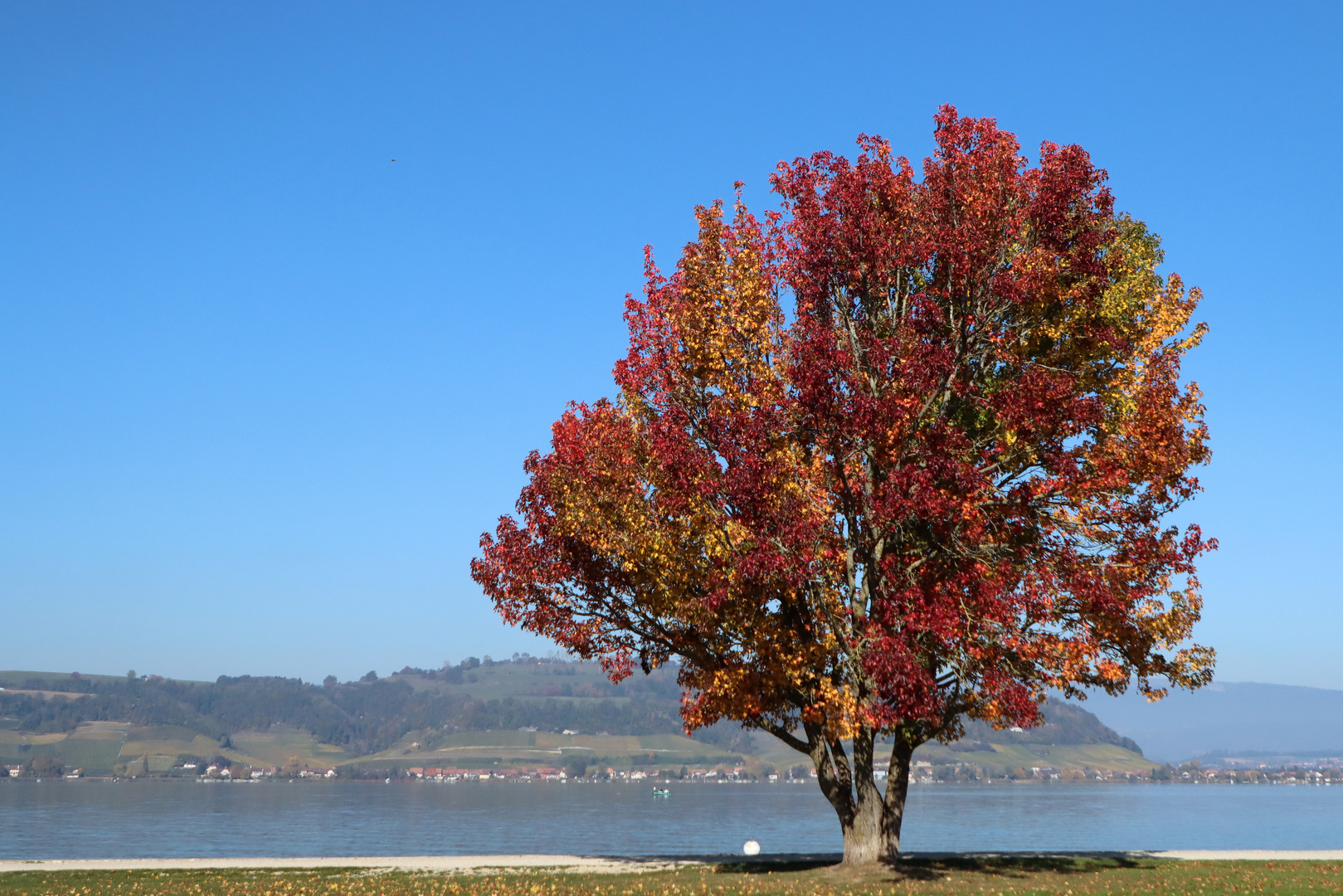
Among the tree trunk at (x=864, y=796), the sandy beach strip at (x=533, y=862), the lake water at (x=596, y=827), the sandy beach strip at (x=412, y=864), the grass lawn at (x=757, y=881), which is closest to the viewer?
the grass lawn at (x=757, y=881)

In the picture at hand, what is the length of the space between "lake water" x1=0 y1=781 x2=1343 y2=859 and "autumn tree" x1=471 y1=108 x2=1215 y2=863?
4646 centimetres

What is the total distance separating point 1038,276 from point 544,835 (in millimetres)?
89419

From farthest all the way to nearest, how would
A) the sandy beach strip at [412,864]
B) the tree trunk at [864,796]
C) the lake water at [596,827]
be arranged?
the lake water at [596,827] < the sandy beach strip at [412,864] < the tree trunk at [864,796]

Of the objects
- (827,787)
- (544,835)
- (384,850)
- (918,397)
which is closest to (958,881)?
(827,787)

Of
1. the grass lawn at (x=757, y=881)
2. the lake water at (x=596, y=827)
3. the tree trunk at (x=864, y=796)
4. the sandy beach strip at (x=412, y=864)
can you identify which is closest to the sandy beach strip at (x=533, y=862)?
the sandy beach strip at (x=412, y=864)

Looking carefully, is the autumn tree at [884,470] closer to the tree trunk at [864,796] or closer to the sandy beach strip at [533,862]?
the tree trunk at [864,796]

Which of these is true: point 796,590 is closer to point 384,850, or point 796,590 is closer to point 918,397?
point 918,397

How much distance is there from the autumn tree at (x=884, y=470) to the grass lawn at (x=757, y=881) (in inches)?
96.5

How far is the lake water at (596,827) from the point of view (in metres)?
83.3

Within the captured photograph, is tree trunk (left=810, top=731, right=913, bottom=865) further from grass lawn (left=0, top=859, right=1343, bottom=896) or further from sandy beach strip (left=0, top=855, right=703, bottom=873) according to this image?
sandy beach strip (left=0, top=855, right=703, bottom=873)

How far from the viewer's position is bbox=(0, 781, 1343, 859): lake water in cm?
8331

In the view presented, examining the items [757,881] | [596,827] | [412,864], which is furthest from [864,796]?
[596,827]

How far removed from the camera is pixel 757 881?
25.1m

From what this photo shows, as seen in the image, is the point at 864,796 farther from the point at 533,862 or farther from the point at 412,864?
the point at 412,864
